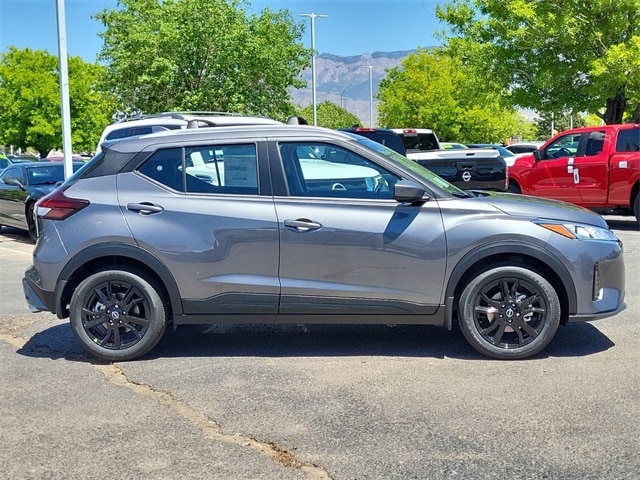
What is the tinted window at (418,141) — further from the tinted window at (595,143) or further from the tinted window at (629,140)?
the tinted window at (629,140)

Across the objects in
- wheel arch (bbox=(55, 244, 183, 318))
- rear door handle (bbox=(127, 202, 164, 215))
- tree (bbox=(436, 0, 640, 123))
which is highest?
tree (bbox=(436, 0, 640, 123))

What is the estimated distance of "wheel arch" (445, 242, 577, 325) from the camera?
526cm

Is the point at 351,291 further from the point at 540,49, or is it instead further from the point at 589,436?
the point at 540,49

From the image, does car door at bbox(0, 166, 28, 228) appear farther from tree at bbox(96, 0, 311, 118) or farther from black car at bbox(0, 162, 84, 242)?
tree at bbox(96, 0, 311, 118)

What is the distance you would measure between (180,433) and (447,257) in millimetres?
2249

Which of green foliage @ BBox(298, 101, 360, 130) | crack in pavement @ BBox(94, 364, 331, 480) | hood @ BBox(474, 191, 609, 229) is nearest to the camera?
crack in pavement @ BBox(94, 364, 331, 480)

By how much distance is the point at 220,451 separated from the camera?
3.93m

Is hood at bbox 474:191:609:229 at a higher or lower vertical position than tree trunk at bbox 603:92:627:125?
lower

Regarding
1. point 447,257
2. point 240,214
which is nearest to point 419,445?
point 447,257

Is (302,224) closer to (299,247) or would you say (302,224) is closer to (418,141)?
(299,247)

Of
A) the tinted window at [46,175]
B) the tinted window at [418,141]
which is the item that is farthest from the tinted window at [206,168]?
the tinted window at [418,141]

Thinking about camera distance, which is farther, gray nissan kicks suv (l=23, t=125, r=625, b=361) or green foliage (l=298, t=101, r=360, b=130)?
green foliage (l=298, t=101, r=360, b=130)

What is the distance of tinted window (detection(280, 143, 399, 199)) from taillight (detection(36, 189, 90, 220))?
158cm

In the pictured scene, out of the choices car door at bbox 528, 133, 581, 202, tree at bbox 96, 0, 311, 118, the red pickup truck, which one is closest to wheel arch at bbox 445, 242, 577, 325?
the red pickup truck
